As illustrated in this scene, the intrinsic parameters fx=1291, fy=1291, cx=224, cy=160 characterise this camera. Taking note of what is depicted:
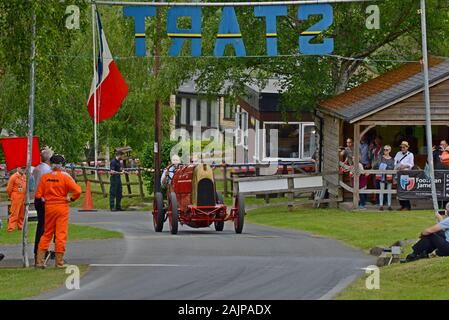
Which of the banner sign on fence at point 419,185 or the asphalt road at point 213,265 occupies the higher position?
the banner sign on fence at point 419,185

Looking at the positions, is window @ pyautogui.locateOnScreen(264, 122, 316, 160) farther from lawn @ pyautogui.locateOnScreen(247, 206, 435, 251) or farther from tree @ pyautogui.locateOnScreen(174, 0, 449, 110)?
lawn @ pyautogui.locateOnScreen(247, 206, 435, 251)

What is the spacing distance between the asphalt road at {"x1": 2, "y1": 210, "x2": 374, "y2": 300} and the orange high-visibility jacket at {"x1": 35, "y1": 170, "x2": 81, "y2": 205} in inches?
50.0

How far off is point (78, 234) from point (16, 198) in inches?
115

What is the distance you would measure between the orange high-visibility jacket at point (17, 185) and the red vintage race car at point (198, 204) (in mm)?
4616

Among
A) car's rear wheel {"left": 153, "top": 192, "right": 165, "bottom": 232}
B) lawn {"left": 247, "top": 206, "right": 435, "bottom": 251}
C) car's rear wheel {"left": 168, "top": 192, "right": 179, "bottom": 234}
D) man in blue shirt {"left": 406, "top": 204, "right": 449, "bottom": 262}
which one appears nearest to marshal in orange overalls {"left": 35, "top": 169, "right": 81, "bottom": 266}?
man in blue shirt {"left": 406, "top": 204, "right": 449, "bottom": 262}

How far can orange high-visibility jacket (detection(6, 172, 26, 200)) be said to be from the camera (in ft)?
103

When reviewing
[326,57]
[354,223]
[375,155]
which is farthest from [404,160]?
[326,57]

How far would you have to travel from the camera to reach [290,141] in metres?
57.7

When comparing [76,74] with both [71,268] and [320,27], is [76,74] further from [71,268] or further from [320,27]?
[71,268]

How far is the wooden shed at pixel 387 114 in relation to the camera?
36.0 metres

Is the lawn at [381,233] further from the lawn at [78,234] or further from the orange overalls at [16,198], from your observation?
the orange overalls at [16,198]

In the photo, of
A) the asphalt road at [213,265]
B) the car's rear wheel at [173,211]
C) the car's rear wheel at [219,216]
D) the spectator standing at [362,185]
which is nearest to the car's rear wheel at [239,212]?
the asphalt road at [213,265]
